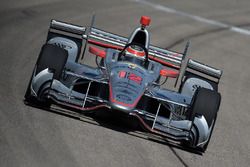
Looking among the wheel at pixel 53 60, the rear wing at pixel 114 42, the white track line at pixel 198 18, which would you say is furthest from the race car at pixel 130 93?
the white track line at pixel 198 18

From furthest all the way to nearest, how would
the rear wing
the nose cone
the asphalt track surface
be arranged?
1. the rear wing
2. the nose cone
3. the asphalt track surface

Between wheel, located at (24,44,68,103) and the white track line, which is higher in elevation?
the white track line

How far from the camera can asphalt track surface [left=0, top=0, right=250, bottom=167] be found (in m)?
10.4

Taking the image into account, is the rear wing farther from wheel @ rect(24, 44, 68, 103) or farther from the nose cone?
wheel @ rect(24, 44, 68, 103)

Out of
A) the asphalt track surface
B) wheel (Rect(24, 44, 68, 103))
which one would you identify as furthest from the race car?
the asphalt track surface

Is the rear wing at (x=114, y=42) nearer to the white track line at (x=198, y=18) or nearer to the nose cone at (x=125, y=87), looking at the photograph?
the nose cone at (x=125, y=87)

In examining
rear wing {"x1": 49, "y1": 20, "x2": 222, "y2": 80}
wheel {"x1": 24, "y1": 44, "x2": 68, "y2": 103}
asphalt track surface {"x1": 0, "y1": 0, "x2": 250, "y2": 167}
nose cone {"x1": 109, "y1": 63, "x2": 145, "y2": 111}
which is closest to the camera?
asphalt track surface {"x1": 0, "y1": 0, "x2": 250, "y2": 167}

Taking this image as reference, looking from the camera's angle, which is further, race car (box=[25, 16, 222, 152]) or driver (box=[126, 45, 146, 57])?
driver (box=[126, 45, 146, 57])

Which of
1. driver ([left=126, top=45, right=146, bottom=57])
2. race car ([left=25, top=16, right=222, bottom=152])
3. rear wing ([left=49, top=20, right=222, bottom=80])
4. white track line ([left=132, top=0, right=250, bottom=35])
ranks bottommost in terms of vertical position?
race car ([left=25, top=16, right=222, bottom=152])

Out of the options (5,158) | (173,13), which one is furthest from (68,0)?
(5,158)

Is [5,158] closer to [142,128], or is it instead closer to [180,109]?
[142,128]

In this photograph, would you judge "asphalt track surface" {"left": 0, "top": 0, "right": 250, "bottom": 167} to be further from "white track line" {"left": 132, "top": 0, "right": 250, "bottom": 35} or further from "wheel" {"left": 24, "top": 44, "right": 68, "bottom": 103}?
"wheel" {"left": 24, "top": 44, "right": 68, "bottom": 103}

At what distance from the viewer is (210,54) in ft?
59.6

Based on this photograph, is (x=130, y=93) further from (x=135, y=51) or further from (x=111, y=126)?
(x=135, y=51)
